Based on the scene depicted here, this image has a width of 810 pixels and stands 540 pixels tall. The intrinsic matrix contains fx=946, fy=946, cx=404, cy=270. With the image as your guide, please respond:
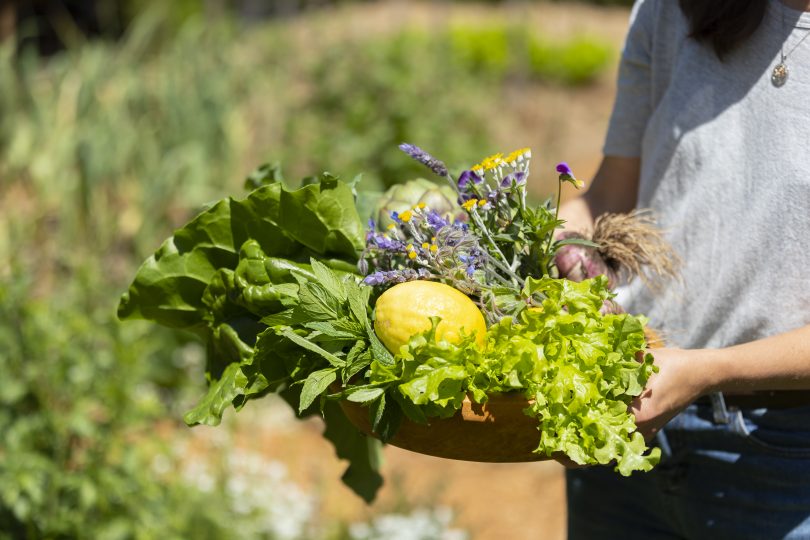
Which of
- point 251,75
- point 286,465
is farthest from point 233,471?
point 251,75

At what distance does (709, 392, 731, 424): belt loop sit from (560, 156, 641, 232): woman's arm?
422 mm

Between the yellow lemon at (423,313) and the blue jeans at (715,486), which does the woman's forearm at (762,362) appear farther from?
the yellow lemon at (423,313)

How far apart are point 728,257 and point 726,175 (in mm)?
140

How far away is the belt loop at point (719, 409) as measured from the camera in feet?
5.36

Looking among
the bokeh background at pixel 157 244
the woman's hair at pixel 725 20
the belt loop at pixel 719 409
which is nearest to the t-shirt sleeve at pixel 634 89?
the woman's hair at pixel 725 20

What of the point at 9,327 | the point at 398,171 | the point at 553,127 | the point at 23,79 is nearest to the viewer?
the point at 9,327

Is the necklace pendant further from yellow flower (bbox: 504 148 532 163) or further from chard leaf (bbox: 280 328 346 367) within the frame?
chard leaf (bbox: 280 328 346 367)

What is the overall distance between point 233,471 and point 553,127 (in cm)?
579

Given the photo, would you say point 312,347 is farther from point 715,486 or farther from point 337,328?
point 715,486

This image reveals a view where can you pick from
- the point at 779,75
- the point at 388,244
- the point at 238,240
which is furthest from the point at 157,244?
the point at 779,75

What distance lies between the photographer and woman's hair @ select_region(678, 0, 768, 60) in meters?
1.59

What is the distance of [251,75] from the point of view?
6.07 m

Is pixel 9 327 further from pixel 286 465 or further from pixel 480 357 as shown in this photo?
pixel 480 357

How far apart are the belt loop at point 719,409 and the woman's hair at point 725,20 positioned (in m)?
0.59
